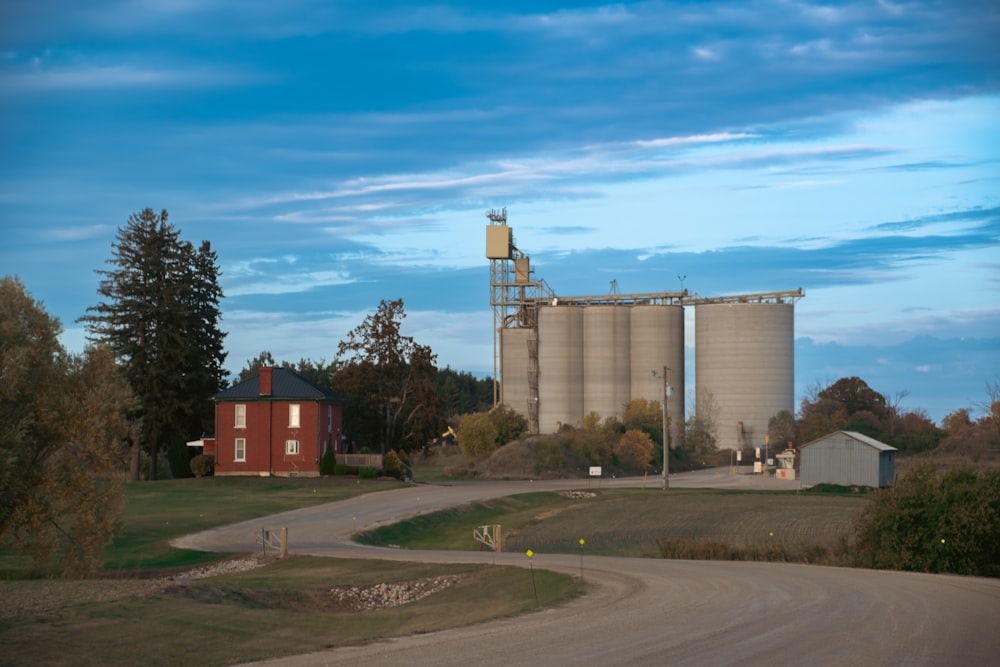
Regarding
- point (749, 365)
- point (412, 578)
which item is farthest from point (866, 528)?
point (749, 365)

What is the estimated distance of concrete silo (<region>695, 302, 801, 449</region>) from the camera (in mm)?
121375

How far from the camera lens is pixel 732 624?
69.6 feet

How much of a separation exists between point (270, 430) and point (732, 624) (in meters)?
63.3

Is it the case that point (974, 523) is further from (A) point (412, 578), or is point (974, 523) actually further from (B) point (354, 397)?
(B) point (354, 397)

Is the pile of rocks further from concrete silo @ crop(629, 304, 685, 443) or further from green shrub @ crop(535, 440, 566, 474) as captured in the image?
concrete silo @ crop(629, 304, 685, 443)

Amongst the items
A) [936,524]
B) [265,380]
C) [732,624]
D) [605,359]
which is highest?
[605,359]

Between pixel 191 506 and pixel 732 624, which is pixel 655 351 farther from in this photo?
pixel 732 624

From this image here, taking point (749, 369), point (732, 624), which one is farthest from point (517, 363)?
point (732, 624)

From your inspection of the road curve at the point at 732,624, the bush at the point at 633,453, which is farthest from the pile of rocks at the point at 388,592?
the bush at the point at 633,453

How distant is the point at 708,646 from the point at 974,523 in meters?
15.4

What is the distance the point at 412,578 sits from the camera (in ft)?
108

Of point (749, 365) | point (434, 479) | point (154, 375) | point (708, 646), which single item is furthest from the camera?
point (749, 365)

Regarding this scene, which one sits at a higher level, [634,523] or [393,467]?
[393,467]

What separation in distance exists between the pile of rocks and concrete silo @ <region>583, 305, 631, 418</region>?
95864 mm
